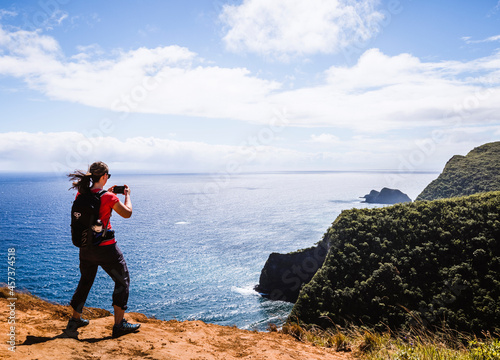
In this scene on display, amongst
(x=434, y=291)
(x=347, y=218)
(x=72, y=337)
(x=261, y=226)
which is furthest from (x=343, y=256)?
(x=261, y=226)

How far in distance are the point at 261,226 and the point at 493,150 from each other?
4342 inches

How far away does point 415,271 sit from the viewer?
127ft

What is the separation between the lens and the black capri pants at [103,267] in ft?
16.3

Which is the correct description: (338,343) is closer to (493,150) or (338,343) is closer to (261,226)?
(261,226)

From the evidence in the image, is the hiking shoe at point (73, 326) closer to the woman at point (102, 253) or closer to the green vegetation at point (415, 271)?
the woman at point (102, 253)

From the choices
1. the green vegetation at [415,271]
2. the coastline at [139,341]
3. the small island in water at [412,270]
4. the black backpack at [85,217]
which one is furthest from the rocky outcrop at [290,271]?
the black backpack at [85,217]

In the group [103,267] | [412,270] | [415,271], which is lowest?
[415,271]

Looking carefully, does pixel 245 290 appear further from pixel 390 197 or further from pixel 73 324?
pixel 390 197

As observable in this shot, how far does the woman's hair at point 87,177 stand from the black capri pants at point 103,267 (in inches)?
40.5

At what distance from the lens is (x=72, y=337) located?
5012 millimetres

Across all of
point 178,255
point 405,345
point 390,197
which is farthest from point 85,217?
point 390,197

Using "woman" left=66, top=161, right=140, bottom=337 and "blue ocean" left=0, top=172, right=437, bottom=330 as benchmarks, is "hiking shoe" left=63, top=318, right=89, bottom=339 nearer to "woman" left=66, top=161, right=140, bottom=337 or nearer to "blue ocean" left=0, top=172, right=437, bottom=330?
"woman" left=66, top=161, right=140, bottom=337

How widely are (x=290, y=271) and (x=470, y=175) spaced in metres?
96.7

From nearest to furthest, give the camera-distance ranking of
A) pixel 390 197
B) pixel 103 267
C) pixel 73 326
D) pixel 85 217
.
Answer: pixel 85 217 → pixel 103 267 → pixel 73 326 → pixel 390 197
